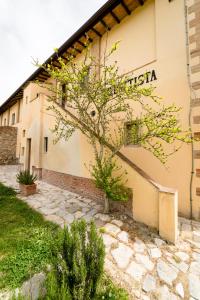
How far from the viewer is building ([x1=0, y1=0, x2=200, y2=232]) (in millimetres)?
4922

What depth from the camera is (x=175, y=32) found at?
17.9 feet

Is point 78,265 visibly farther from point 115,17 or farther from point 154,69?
point 115,17

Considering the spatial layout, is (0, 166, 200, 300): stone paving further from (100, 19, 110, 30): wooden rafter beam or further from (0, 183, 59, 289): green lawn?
(100, 19, 110, 30): wooden rafter beam

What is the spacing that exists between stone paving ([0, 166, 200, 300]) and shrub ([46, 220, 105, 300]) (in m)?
0.65

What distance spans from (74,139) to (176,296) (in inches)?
227

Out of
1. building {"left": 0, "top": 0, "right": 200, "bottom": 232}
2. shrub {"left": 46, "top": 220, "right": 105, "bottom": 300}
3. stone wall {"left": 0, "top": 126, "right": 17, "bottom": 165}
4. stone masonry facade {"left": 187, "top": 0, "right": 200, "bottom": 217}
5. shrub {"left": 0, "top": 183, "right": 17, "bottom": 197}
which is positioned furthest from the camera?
stone wall {"left": 0, "top": 126, "right": 17, "bottom": 165}

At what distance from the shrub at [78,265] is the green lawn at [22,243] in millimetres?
332

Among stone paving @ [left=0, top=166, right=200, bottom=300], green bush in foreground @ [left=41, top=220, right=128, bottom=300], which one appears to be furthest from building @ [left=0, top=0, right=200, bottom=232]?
green bush in foreground @ [left=41, top=220, right=128, bottom=300]

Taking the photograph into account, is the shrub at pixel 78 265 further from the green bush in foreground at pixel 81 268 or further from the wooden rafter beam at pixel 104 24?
the wooden rafter beam at pixel 104 24

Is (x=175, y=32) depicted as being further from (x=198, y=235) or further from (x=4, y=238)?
(x=4, y=238)

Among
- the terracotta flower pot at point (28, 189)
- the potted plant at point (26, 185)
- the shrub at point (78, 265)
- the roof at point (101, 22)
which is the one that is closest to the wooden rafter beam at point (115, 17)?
the roof at point (101, 22)

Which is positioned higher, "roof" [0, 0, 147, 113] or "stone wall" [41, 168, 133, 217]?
"roof" [0, 0, 147, 113]

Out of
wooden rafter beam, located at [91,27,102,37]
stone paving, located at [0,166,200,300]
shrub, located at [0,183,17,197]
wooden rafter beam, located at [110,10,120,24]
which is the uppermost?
wooden rafter beam, located at [110,10,120,24]

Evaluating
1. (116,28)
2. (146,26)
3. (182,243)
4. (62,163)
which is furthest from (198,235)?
(116,28)
